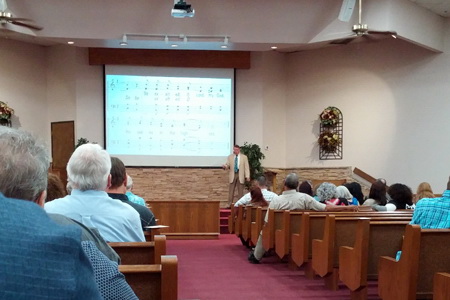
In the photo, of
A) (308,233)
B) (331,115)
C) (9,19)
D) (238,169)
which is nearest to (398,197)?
(308,233)

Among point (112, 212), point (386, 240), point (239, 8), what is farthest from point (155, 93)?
point (112, 212)

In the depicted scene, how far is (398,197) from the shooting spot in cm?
597

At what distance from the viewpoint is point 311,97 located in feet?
44.5

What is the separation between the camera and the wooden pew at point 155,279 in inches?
65.7

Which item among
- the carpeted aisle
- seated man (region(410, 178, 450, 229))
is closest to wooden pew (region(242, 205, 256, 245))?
the carpeted aisle

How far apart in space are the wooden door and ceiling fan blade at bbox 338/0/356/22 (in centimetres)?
679

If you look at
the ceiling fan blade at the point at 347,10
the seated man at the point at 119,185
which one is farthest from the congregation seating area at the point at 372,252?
the ceiling fan blade at the point at 347,10

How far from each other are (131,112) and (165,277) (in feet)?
38.1

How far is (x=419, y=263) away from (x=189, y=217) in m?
6.97

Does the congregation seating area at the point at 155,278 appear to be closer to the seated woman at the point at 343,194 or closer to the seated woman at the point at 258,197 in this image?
the seated woman at the point at 343,194

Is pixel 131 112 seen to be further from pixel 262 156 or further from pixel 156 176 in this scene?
pixel 262 156

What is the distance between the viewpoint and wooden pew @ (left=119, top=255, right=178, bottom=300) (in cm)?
167

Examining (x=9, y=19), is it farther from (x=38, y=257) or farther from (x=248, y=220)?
(x=38, y=257)

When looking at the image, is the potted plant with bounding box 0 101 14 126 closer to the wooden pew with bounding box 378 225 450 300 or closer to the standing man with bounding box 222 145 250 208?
the standing man with bounding box 222 145 250 208
